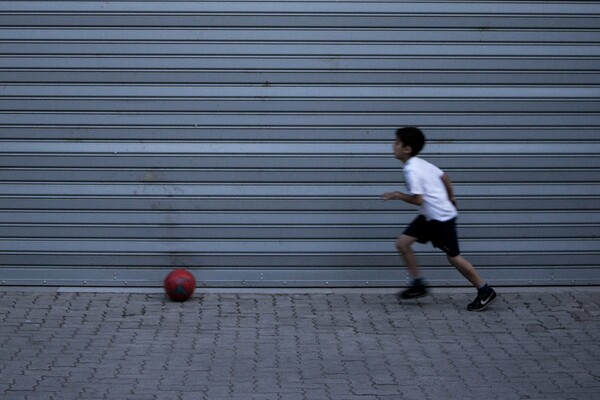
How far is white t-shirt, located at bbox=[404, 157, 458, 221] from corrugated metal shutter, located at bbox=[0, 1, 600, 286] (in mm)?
744

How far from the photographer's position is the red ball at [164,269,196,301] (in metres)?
8.89

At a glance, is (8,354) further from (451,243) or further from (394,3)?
(394,3)

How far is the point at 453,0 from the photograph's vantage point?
369 inches

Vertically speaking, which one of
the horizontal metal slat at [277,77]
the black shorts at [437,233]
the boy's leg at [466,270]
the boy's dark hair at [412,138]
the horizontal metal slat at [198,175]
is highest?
the horizontal metal slat at [277,77]

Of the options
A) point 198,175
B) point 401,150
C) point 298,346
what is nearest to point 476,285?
point 401,150

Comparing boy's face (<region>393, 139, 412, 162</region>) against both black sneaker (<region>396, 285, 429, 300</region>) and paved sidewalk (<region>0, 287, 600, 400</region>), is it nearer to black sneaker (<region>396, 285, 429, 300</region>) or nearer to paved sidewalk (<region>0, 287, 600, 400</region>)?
black sneaker (<region>396, 285, 429, 300</region>)

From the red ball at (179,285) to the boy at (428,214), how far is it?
186 centimetres

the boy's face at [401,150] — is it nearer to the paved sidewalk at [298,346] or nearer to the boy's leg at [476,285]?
the boy's leg at [476,285]

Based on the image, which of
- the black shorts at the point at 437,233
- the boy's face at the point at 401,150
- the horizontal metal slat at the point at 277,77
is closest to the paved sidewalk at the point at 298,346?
the black shorts at the point at 437,233

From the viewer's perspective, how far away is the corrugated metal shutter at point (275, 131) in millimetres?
9312

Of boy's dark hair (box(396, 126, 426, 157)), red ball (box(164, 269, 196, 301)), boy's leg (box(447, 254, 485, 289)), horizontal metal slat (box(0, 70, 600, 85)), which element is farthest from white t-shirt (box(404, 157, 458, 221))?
Result: red ball (box(164, 269, 196, 301))

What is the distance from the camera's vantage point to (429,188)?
8.66 m

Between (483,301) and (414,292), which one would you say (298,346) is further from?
(483,301)

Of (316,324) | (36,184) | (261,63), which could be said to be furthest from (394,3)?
(36,184)
